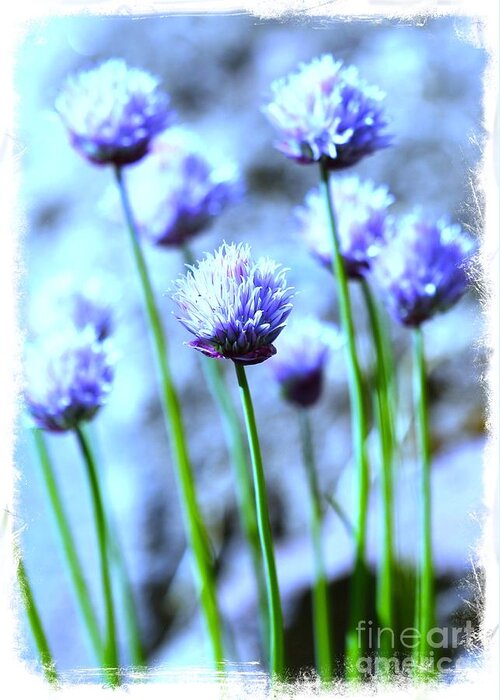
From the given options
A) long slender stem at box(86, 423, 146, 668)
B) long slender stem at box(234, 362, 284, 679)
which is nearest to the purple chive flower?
long slender stem at box(234, 362, 284, 679)

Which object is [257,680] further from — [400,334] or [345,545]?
[400,334]

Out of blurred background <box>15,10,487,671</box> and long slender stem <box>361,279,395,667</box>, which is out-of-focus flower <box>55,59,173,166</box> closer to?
blurred background <box>15,10,487,671</box>

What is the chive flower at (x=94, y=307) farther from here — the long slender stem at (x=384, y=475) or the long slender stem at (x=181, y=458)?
the long slender stem at (x=384, y=475)

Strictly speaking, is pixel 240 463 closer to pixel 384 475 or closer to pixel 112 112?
pixel 384 475

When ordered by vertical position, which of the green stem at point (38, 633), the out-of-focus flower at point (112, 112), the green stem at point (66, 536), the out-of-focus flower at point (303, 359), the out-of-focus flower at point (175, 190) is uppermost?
the out-of-focus flower at point (112, 112)

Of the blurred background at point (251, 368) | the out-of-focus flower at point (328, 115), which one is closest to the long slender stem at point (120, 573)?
the blurred background at point (251, 368)

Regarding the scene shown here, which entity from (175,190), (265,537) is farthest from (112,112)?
(265,537)
